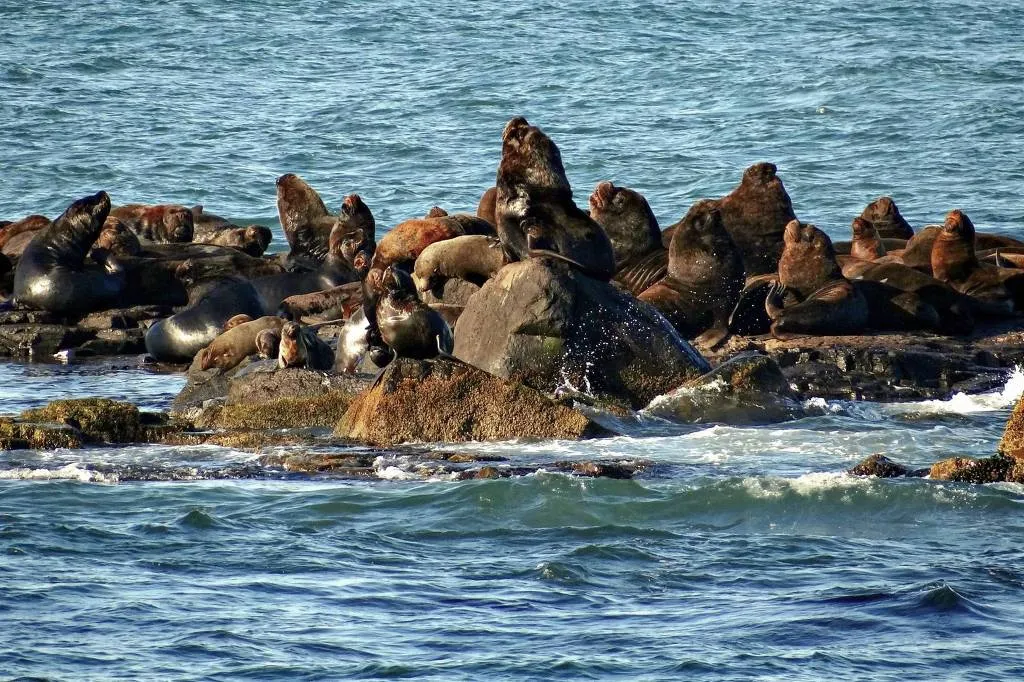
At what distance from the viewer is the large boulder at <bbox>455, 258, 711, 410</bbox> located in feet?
44.9

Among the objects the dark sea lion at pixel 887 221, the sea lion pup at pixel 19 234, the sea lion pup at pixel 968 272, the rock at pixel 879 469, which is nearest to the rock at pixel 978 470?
the rock at pixel 879 469

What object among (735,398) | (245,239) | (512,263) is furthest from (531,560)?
(245,239)

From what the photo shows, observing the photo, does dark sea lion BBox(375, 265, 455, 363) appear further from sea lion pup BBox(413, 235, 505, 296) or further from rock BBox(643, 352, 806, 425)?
sea lion pup BBox(413, 235, 505, 296)

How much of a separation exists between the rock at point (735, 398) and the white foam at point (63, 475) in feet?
13.0

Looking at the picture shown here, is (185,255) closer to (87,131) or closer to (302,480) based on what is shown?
(302,480)

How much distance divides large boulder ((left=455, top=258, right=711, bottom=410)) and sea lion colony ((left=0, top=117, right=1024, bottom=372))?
10 centimetres

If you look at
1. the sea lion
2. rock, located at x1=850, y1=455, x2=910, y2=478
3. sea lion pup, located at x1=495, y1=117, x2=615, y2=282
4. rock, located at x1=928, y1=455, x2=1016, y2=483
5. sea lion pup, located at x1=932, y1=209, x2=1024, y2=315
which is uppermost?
sea lion pup, located at x1=495, y1=117, x2=615, y2=282

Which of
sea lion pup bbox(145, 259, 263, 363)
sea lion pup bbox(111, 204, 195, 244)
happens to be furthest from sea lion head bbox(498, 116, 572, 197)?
sea lion pup bbox(111, 204, 195, 244)

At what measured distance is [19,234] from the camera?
76.7 ft

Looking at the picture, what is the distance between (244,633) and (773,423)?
18.5ft

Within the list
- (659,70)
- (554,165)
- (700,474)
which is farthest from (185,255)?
(659,70)

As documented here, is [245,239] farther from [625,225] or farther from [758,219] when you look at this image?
[758,219]

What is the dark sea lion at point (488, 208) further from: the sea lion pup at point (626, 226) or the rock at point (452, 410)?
the rock at point (452, 410)

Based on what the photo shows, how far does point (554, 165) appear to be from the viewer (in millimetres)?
14844
